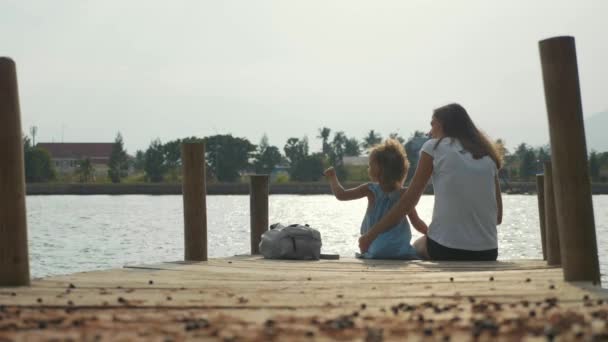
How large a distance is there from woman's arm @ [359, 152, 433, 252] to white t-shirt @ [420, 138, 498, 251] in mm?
68

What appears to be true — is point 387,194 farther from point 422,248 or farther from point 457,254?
point 457,254

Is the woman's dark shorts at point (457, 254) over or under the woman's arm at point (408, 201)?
under

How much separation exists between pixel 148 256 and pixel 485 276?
28.1 meters

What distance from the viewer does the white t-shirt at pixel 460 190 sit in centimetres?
705

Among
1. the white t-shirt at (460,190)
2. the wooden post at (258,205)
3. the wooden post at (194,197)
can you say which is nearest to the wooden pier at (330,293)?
the white t-shirt at (460,190)

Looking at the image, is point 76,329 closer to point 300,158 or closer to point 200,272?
point 200,272

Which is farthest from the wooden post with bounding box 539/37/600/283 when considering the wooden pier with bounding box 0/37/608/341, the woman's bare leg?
the woman's bare leg

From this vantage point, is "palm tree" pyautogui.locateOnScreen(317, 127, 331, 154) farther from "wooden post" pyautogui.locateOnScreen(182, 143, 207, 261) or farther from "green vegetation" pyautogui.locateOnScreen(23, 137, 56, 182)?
"wooden post" pyautogui.locateOnScreen(182, 143, 207, 261)

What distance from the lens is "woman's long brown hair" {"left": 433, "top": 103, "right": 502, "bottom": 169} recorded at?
23.4 ft

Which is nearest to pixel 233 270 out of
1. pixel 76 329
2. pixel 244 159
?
pixel 76 329

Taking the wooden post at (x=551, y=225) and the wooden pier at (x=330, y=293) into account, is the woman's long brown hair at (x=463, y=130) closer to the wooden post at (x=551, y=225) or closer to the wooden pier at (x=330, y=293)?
the wooden post at (x=551, y=225)

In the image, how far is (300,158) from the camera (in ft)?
457

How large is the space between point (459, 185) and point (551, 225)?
132 cm

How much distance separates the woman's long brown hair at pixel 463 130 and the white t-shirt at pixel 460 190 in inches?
2.1
